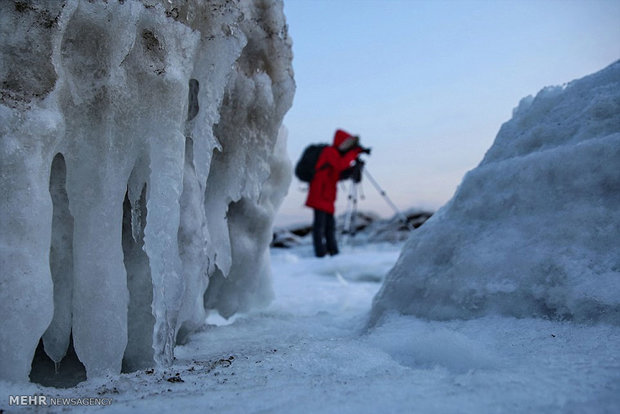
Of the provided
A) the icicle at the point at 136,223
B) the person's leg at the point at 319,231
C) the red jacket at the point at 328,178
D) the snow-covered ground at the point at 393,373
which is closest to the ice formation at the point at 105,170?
the icicle at the point at 136,223

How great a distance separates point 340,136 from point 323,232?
2070mm

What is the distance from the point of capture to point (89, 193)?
1944mm

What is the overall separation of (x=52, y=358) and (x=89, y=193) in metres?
0.74

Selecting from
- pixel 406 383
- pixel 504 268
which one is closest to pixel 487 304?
pixel 504 268

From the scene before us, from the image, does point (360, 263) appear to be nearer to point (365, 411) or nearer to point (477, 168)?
point (477, 168)

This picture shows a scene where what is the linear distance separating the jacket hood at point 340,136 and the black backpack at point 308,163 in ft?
14.4

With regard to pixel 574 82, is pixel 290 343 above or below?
below

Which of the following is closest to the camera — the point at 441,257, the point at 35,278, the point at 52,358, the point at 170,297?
the point at 35,278

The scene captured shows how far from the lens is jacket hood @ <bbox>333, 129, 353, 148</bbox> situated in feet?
29.9

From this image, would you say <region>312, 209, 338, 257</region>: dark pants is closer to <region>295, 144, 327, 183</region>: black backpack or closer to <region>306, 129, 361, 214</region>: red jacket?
<region>306, 129, 361, 214</region>: red jacket

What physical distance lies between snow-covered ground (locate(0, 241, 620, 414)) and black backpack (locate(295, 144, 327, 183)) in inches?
443

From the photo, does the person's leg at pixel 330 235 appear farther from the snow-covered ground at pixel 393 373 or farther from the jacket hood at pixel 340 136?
the snow-covered ground at pixel 393 373

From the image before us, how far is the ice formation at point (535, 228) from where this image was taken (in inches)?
74.6

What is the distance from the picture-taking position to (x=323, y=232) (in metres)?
9.32
